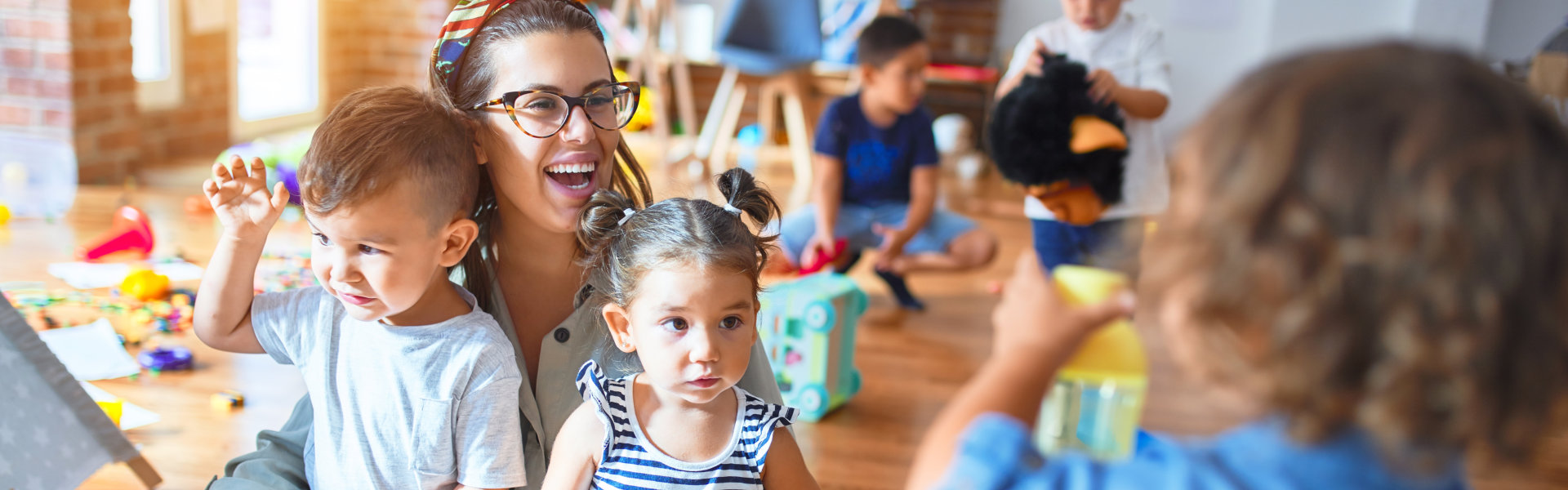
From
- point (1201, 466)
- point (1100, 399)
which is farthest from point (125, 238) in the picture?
point (1201, 466)

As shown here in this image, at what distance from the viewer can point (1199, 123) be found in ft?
2.05

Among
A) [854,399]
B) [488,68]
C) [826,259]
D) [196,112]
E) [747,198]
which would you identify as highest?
[488,68]

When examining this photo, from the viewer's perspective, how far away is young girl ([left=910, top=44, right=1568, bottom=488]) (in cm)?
55

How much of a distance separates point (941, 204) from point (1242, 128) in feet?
12.3

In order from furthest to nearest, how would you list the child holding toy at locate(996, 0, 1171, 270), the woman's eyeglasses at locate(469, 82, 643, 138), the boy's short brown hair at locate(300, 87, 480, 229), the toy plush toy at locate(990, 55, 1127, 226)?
1. the child holding toy at locate(996, 0, 1171, 270)
2. the toy plush toy at locate(990, 55, 1127, 226)
3. the woman's eyeglasses at locate(469, 82, 643, 138)
4. the boy's short brown hair at locate(300, 87, 480, 229)

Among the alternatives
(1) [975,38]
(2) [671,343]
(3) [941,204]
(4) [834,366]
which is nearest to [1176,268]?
(2) [671,343]

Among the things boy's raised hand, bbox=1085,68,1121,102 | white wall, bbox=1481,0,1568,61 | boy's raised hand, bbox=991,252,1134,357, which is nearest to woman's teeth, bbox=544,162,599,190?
boy's raised hand, bbox=991,252,1134,357

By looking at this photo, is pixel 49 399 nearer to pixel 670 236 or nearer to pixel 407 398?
pixel 407 398

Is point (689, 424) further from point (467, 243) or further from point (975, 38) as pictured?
point (975, 38)

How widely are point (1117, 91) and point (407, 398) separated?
1470 millimetres

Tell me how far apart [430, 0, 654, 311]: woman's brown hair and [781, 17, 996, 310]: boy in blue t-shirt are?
1634mm

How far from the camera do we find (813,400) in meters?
2.08

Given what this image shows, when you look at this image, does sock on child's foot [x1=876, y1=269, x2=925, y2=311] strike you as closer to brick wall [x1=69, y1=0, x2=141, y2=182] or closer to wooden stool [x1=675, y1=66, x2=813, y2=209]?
wooden stool [x1=675, y1=66, x2=813, y2=209]

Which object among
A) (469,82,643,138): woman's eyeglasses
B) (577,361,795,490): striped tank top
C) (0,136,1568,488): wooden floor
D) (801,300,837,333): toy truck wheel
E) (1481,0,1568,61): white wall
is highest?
(1481,0,1568,61): white wall
